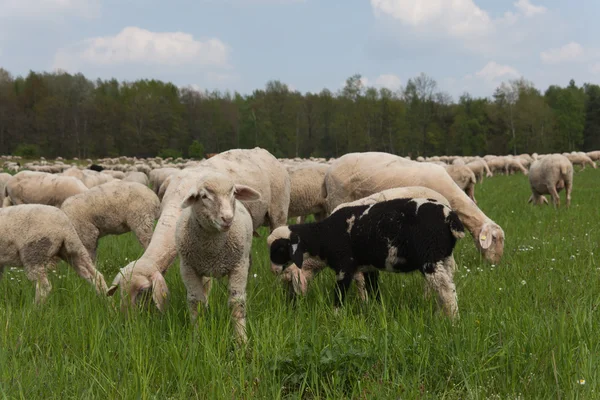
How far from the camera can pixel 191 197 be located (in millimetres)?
3439

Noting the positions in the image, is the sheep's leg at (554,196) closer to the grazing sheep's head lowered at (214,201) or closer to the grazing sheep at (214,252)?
the grazing sheep at (214,252)

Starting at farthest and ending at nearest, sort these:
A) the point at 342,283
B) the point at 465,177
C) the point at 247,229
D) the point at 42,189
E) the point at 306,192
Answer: the point at 465,177
the point at 42,189
the point at 306,192
the point at 342,283
the point at 247,229

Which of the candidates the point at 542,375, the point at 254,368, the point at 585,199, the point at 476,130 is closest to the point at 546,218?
the point at 585,199

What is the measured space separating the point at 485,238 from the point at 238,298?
317 cm

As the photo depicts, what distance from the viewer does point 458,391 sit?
2.69m

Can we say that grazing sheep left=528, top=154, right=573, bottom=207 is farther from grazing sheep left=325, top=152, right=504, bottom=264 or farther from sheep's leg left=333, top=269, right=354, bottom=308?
sheep's leg left=333, top=269, right=354, bottom=308

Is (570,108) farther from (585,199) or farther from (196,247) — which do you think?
(196,247)

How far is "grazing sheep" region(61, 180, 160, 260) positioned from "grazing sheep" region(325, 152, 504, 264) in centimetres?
282

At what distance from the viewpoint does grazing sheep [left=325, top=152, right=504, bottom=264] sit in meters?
6.58

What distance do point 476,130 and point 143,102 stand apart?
45562mm

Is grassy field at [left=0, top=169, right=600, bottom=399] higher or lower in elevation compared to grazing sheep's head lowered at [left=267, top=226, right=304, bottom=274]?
lower

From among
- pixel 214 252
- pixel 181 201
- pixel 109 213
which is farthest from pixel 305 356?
pixel 109 213

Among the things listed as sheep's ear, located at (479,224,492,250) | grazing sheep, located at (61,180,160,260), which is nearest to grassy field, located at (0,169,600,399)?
sheep's ear, located at (479,224,492,250)

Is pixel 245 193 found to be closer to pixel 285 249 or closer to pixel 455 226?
pixel 285 249
